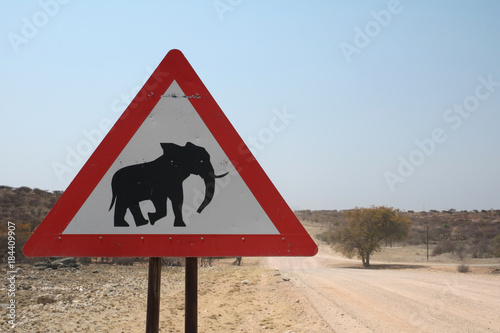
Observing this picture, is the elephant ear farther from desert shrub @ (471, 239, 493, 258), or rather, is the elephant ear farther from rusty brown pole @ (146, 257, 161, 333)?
desert shrub @ (471, 239, 493, 258)

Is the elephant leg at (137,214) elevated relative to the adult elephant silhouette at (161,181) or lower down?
lower down

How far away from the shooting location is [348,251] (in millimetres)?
35344

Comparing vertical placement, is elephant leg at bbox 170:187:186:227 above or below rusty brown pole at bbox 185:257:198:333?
above

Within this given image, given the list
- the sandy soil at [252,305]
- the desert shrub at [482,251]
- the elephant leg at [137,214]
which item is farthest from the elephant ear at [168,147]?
the desert shrub at [482,251]

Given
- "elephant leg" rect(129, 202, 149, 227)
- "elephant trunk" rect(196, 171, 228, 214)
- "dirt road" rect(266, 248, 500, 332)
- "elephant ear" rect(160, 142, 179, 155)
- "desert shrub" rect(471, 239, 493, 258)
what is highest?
"elephant ear" rect(160, 142, 179, 155)

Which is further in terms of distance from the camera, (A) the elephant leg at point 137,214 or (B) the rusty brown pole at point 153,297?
(B) the rusty brown pole at point 153,297

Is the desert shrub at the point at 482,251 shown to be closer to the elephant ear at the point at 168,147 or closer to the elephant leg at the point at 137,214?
the elephant ear at the point at 168,147

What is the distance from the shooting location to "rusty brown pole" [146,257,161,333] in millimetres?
2709

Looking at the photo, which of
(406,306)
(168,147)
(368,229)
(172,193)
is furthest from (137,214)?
(368,229)

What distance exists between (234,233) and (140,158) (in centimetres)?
70

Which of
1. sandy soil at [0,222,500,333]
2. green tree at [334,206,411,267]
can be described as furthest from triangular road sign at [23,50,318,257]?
green tree at [334,206,411,267]

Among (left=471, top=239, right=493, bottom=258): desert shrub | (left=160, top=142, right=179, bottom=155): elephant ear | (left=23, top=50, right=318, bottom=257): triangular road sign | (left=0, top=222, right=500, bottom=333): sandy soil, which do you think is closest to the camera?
(left=23, top=50, right=318, bottom=257): triangular road sign

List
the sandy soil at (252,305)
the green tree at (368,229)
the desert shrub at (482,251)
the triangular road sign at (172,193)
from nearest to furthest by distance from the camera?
1. the triangular road sign at (172,193)
2. the sandy soil at (252,305)
3. the green tree at (368,229)
4. the desert shrub at (482,251)

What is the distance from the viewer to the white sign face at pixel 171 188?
2.51 metres
